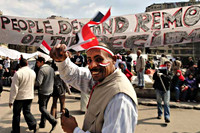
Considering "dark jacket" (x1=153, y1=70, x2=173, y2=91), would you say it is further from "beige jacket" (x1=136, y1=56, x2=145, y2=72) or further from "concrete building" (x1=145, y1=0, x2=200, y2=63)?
"concrete building" (x1=145, y1=0, x2=200, y2=63)

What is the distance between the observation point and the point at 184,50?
5869 centimetres

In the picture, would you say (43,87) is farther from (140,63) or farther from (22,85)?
(140,63)

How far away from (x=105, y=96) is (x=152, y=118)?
4.31 meters

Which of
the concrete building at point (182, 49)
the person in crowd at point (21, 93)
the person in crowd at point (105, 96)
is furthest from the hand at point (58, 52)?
the concrete building at point (182, 49)

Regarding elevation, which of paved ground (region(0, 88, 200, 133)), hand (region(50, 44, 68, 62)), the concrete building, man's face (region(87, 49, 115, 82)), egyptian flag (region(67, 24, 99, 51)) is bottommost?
paved ground (region(0, 88, 200, 133))

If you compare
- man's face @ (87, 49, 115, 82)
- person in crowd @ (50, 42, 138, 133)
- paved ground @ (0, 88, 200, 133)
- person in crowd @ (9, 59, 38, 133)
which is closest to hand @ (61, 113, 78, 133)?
person in crowd @ (50, 42, 138, 133)

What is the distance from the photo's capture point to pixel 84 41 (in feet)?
4.25

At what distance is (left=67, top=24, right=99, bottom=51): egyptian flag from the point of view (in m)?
1.30

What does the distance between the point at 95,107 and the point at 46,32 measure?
631cm

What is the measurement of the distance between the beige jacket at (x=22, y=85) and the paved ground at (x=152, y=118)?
3.27 ft

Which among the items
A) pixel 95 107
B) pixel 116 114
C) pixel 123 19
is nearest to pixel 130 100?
pixel 116 114

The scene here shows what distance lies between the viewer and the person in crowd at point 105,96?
3.16ft

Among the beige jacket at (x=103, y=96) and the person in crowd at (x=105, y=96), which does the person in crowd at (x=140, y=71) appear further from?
the beige jacket at (x=103, y=96)

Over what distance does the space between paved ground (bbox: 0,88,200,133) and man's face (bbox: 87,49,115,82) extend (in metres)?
3.14
